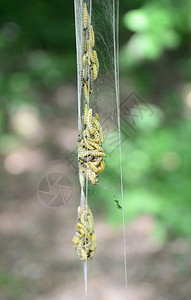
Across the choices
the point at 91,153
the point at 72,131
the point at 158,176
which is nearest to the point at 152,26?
the point at 158,176

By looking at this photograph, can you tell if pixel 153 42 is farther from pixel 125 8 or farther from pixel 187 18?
pixel 125 8

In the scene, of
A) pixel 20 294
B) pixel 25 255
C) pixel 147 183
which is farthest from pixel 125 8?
pixel 20 294

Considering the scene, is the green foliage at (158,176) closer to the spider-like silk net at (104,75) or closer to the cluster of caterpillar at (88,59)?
the spider-like silk net at (104,75)

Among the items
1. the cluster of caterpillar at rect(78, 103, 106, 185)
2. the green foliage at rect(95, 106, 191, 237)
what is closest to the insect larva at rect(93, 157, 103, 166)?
the cluster of caterpillar at rect(78, 103, 106, 185)

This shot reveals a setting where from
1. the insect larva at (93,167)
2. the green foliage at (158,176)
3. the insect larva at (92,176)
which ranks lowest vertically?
the green foliage at (158,176)

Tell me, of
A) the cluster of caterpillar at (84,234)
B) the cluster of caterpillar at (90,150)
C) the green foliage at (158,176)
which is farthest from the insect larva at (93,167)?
the green foliage at (158,176)

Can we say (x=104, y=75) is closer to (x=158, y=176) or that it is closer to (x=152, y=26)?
(x=152, y=26)
